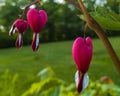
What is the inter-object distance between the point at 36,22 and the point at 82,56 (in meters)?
0.13

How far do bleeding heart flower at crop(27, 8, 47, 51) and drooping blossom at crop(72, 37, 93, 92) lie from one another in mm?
77

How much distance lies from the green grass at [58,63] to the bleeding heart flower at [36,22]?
20.9ft

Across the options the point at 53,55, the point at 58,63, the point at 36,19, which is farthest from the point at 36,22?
the point at 53,55

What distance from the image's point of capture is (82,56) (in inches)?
31.1

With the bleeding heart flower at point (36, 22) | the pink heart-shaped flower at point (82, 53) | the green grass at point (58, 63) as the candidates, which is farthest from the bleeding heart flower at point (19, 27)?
the green grass at point (58, 63)

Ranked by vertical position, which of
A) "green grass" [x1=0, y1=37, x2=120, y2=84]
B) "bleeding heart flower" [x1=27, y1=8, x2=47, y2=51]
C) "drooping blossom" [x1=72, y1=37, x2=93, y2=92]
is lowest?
"green grass" [x1=0, y1=37, x2=120, y2=84]

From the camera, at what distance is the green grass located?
9669 millimetres

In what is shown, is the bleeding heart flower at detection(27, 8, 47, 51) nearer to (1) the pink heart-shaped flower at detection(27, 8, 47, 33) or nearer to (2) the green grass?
(1) the pink heart-shaped flower at detection(27, 8, 47, 33)

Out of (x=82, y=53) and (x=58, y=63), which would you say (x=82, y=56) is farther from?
(x=58, y=63)

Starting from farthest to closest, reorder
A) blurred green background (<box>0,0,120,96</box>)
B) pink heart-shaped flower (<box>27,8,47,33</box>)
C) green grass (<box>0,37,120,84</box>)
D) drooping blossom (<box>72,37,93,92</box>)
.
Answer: green grass (<box>0,37,120,84</box>), blurred green background (<box>0,0,120,96</box>), pink heart-shaped flower (<box>27,8,47,33</box>), drooping blossom (<box>72,37,93,92</box>)

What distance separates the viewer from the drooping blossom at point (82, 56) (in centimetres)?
77

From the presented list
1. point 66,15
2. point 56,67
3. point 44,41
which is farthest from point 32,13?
point 44,41

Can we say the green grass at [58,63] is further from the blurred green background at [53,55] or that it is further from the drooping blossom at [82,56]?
the drooping blossom at [82,56]

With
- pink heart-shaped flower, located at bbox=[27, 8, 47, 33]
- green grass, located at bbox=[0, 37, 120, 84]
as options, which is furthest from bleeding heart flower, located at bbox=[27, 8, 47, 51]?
green grass, located at bbox=[0, 37, 120, 84]
